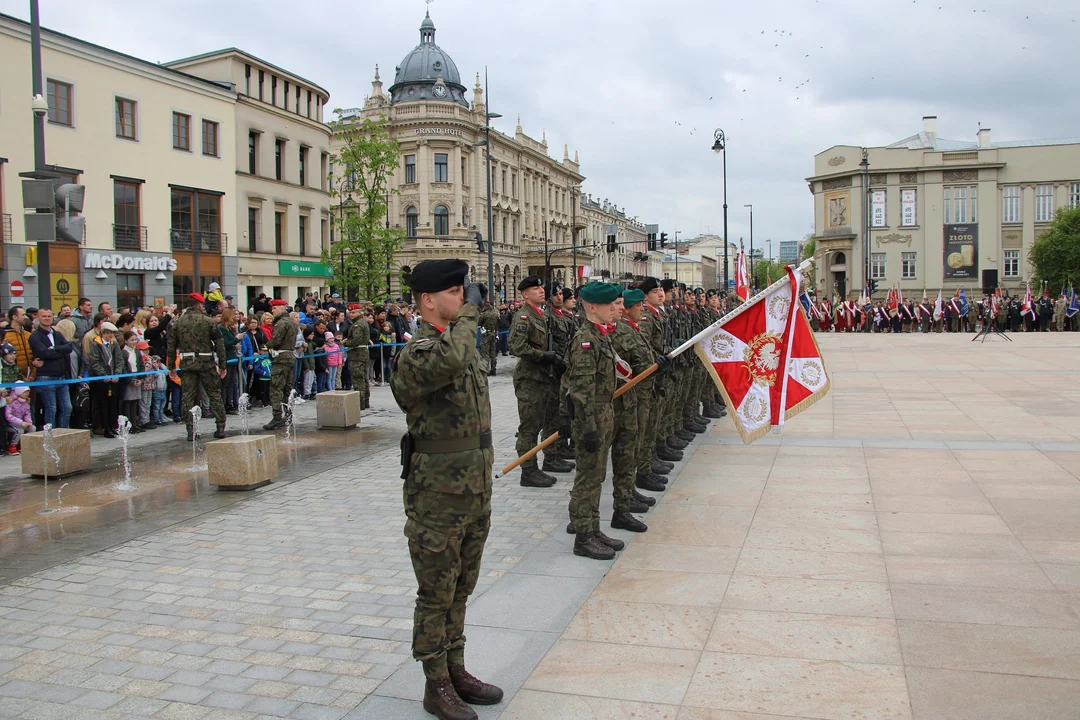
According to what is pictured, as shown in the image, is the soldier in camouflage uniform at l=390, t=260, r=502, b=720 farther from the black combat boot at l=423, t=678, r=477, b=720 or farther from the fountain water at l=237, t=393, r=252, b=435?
the fountain water at l=237, t=393, r=252, b=435

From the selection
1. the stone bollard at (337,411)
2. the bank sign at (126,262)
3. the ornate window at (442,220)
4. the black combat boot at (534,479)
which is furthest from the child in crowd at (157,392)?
the ornate window at (442,220)

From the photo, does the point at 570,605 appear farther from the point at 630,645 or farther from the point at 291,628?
the point at 291,628

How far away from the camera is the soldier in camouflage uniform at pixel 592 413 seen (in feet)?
21.5

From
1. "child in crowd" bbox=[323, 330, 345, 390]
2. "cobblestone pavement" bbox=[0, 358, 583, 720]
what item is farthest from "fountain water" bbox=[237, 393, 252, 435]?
"cobblestone pavement" bbox=[0, 358, 583, 720]

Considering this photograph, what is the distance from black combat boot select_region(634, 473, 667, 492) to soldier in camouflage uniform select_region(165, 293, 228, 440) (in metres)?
6.67

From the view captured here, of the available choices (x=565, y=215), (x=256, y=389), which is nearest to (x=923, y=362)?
(x=256, y=389)

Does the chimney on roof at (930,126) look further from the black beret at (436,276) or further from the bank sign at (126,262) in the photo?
the black beret at (436,276)

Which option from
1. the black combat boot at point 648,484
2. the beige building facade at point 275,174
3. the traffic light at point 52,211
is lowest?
the black combat boot at point 648,484

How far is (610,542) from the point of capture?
666cm

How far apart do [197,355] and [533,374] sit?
5450 mm

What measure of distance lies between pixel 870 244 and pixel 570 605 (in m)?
76.7

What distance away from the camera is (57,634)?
205 inches

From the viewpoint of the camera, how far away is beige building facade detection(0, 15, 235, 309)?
27891 mm

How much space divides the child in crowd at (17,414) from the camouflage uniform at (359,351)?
18.6 ft
